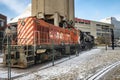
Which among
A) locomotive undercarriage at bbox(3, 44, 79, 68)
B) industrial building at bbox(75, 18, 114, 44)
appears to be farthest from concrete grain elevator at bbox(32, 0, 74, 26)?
industrial building at bbox(75, 18, 114, 44)

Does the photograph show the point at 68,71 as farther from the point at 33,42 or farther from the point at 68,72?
the point at 33,42

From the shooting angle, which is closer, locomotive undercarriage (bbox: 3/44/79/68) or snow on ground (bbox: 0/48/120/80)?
snow on ground (bbox: 0/48/120/80)

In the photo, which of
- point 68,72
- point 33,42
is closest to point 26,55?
point 33,42

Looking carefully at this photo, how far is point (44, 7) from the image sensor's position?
14.9 metres

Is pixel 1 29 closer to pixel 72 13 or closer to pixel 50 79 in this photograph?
pixel 72 13

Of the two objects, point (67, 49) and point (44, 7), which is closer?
point (44, 7)

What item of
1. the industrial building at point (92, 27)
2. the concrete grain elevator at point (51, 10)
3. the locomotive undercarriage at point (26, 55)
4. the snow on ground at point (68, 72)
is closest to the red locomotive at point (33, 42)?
the locomotive undercarriage at point (26, 55)

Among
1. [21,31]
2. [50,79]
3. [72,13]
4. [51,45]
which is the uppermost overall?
[72,13]

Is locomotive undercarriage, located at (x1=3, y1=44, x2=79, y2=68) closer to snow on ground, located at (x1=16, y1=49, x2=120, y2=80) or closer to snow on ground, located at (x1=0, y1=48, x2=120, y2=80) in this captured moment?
snow on ground, located at (x1=0, y1=48, x2=120, y2=80)

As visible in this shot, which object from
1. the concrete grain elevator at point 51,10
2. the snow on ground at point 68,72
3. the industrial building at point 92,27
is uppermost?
the industrial building at point 92,27

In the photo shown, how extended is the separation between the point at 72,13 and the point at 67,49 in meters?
3.46

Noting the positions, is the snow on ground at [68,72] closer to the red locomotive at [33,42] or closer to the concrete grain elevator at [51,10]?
the red locomotive at [33,42]

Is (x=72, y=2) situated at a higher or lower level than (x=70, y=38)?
higher

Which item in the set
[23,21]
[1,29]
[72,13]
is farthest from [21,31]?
[1,29]
